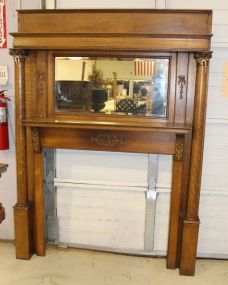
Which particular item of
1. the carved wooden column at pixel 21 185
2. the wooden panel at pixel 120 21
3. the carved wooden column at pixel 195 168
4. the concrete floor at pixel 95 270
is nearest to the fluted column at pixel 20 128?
the carved wooden column at pixel 21 185

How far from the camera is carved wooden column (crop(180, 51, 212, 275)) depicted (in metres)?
2.25

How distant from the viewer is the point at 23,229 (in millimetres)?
2641

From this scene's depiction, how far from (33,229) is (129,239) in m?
0.85

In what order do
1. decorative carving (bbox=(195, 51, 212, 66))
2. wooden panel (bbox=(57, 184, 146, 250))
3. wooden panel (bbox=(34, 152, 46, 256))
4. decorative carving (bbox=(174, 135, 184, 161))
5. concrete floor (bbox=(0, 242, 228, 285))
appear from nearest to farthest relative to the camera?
1. decorative carving (bbox=(195, 51, 212, 66))
2. decorative carving (bbox=(174, 135, 184, 161))
3. concrete floor (bbox=(0, 242, 228, 285))
4. wooden panel (bbox=(34, 152, 46, 256))
5. wooden panel (bbox=(57, 184, 146, 250))

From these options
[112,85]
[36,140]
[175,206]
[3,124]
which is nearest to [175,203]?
[175,206]

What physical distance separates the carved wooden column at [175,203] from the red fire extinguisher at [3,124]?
4.65 feet

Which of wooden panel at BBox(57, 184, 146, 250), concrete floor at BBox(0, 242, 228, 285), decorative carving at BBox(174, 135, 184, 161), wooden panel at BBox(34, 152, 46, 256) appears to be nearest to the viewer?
decorative carving at BBox(174, 135, 184, 161)

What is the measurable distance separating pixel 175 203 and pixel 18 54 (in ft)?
5.54

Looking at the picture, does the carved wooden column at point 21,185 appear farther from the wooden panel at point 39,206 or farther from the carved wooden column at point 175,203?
the carved wooden column at point 175,203

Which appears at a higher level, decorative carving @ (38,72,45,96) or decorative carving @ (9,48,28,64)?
decorative carving @ (9,48,28,64)

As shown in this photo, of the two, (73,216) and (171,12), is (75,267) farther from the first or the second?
(171,12)

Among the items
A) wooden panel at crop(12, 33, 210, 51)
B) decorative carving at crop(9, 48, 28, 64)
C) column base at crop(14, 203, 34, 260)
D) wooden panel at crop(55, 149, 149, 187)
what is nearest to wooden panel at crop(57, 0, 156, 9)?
wooden panel at crop(12, 33, 210, 51)

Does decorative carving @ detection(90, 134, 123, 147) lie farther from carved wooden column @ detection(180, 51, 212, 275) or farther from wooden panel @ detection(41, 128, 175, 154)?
carved wooden column @ detection(180, 51, 212, 275)

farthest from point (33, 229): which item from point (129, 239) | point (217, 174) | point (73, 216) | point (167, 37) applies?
point (167, 37)
